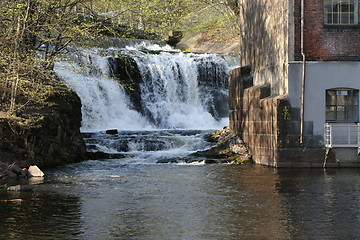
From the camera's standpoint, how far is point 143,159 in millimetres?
23719

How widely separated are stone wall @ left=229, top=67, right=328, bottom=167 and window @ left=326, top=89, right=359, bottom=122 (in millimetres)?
889

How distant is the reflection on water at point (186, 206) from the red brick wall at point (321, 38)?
13.0 feet

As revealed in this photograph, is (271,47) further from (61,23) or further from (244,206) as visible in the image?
(244,206)

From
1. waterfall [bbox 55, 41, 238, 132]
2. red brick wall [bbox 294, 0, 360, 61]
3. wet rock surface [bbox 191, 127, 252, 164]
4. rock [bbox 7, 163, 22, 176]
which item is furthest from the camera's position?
waterfall [bbox 55, 41, 238, 132]

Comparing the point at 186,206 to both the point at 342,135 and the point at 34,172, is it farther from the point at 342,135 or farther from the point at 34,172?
the point at 342,135

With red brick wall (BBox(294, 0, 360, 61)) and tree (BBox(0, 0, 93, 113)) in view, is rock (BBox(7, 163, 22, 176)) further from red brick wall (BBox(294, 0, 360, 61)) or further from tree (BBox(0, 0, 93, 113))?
red brick wall (BBox(294, 0, 360, 61))

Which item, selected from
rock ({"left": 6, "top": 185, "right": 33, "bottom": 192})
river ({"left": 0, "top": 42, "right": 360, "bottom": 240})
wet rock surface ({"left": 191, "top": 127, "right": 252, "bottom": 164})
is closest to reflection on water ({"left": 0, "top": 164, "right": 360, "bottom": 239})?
river ({"left": 0, "top": 42, "right": 360, "bottom": 240})

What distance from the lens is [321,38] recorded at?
2170cm

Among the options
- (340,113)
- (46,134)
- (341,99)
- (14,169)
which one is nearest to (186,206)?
(14,169)

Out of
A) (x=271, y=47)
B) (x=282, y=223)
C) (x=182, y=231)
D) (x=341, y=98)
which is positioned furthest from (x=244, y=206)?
(x=271, y=47)

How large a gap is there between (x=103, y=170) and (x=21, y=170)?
2.75 meters

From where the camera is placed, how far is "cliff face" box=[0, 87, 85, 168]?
20062 mm

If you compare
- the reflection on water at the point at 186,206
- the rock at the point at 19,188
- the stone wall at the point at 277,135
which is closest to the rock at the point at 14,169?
the reflection on water at the point at 186,206

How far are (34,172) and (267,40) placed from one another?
32.1 ft
